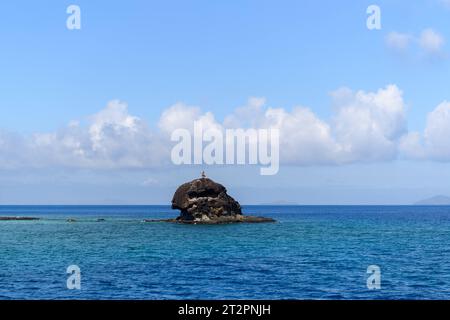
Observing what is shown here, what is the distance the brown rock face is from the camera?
121 meters

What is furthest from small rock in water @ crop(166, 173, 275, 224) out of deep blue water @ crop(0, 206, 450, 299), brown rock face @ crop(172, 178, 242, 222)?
deep blue water @ crop(0, 206, 450, 299)

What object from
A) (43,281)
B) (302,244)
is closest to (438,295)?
(43,281)

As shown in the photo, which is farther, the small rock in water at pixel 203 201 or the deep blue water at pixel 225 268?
the small rock in water at pixel 203 201

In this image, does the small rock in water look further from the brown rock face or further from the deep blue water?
the deep blue water

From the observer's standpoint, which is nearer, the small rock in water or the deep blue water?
the deep blue water

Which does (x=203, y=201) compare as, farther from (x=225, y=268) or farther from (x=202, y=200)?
(x=225, y=268)

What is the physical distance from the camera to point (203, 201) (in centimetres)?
12300

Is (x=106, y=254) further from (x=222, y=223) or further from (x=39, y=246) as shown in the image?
(x=222, y=223)

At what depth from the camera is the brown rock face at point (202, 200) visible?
121375mm

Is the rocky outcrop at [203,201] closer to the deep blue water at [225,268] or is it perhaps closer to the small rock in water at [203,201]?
the small rock in water at [203,201]

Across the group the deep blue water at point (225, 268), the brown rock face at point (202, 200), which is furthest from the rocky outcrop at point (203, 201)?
the deep blue water at point (225, 268)

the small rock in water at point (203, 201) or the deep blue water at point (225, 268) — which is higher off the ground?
the small rock in water at point (203, 201)
